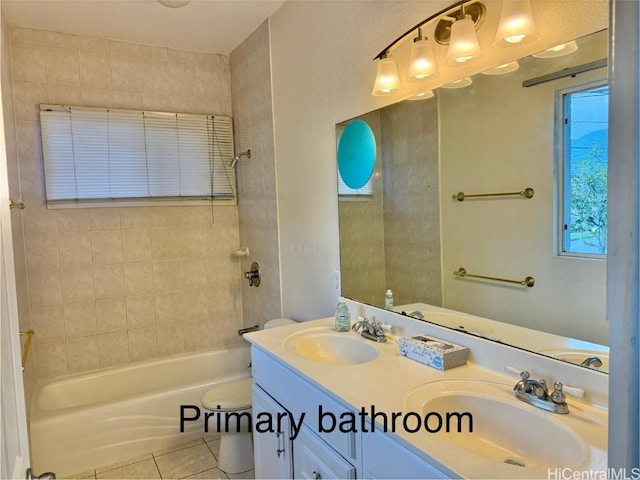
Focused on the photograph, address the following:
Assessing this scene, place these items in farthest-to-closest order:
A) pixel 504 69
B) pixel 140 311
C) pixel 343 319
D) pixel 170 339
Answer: pixel 170 339, pixel 140 311, pixel 343 319, pixel 504 69

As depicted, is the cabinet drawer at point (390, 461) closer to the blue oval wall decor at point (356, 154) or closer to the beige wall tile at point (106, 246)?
the blue oval wall decor at point (356, 154)

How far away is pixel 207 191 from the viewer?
326 cm

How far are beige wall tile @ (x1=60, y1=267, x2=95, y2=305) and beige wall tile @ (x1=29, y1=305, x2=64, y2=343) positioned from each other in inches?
3.9

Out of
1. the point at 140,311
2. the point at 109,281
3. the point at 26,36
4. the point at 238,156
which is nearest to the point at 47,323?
the point at 109,281

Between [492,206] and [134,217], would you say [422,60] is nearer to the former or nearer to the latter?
[492,206]

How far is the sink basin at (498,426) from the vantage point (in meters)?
1.02

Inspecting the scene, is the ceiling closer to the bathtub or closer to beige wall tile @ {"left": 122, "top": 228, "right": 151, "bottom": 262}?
beige wall tile @ {"left": 122, "top": 228, "right": 151, "bottom": 262}

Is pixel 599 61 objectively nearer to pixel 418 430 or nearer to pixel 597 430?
pixel 597 430

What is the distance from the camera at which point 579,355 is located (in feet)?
3.90

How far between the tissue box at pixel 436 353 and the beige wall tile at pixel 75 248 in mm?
2371

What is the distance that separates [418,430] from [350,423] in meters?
0.24

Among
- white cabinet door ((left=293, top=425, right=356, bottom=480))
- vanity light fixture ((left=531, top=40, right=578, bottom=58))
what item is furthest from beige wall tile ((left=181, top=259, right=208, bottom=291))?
vanity light fixture ((left=531, top=40, right=578, bottom=58))

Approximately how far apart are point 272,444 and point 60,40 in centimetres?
282

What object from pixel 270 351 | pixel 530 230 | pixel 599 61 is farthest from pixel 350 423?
pixel 599 61
